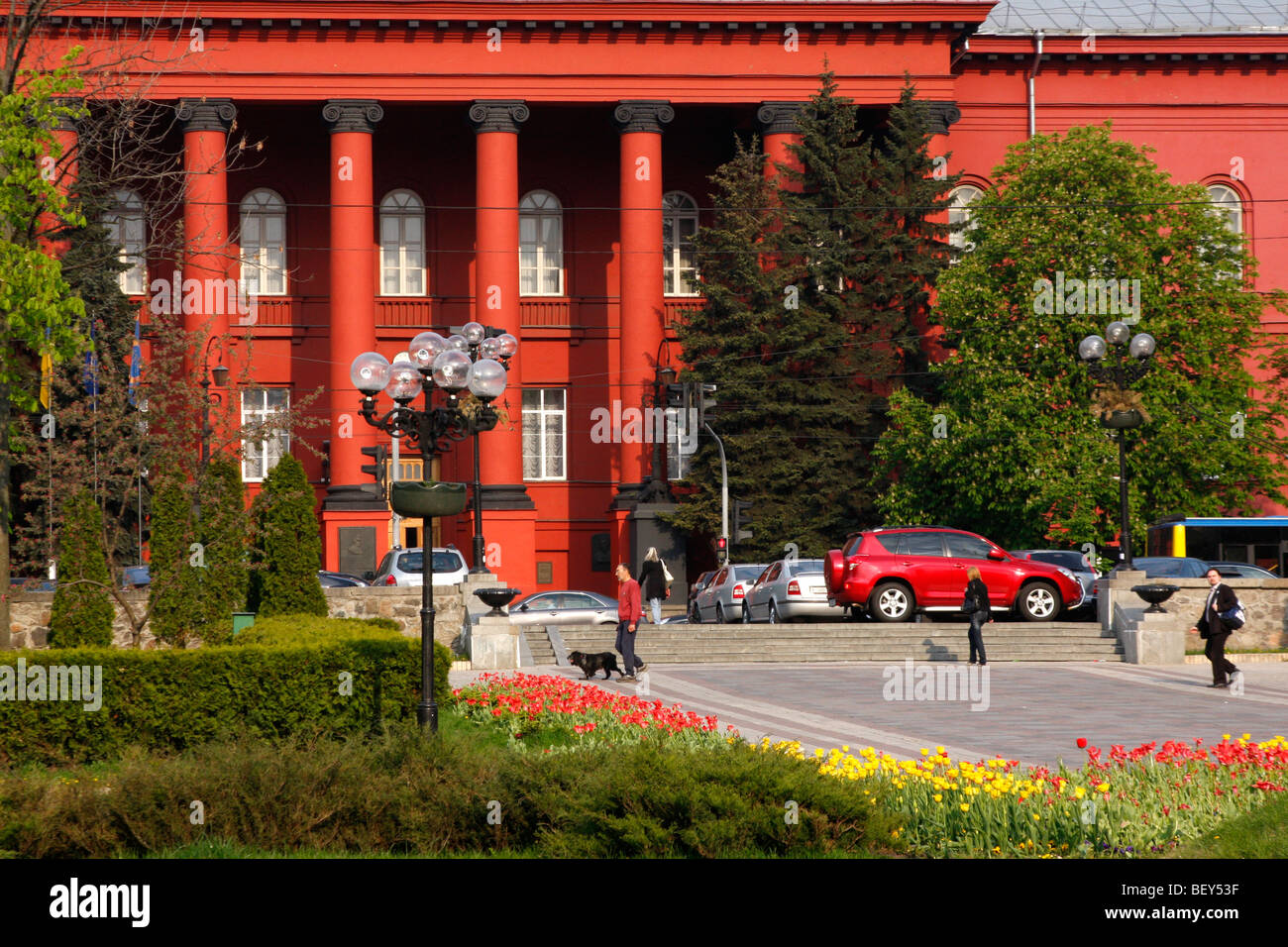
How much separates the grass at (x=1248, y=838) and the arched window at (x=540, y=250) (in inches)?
1600

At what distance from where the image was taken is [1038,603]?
28.0 metres

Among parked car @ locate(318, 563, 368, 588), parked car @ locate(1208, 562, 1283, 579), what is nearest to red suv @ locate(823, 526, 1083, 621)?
parked car @ locate(1208, 562, 1283, 579)

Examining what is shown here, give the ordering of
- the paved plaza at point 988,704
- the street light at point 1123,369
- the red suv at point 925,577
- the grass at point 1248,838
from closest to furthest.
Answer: the grass at point 1248,838 < the paved plaza at point 988,704 < the street light at point 1123,369 < the red suv at point 925,577

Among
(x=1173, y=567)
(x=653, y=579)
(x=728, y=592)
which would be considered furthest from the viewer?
(x=653, y=579)

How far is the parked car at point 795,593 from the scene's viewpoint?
29.5 metres

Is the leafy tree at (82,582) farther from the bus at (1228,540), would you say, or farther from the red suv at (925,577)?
the bus at (1228,540)

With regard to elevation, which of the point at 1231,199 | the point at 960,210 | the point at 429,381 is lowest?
the point at 429,381

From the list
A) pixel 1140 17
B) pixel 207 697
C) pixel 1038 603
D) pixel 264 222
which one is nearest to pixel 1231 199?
pixel 1140 17

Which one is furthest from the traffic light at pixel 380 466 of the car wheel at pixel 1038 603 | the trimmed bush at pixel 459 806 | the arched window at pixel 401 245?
the trimmed bush at pixel 459 806

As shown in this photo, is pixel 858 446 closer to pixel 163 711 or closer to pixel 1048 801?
pixel 163 711

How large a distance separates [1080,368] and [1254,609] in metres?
12.2

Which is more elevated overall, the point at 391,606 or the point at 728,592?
the point at 391,606

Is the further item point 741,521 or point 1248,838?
point 741,521

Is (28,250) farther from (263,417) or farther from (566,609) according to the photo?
(263,417)
